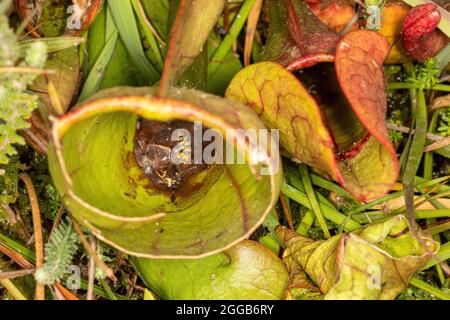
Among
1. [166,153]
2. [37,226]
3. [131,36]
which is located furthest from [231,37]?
[37,226]

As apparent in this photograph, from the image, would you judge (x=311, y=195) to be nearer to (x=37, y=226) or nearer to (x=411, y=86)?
(x=411, y=86)

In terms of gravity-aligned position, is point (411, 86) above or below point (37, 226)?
above

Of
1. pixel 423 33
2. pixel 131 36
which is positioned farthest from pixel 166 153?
pixel 423 33

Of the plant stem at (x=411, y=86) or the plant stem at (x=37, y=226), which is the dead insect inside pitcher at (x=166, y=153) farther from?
the plant stem at (x=411, y=86)

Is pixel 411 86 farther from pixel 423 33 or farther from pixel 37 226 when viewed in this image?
pixel 37 226

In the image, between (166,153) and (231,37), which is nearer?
(166,153)

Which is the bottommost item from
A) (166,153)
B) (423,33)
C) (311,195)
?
(311,195)

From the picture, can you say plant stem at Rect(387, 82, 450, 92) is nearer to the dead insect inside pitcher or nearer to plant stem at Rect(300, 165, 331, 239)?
plant stem at Rect(300, 165, 331, 239)

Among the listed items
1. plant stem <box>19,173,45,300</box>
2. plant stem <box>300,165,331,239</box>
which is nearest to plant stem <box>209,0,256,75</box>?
plant stem <box>300,165,331,239</box>

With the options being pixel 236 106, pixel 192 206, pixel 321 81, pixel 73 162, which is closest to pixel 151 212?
pixel 192 206

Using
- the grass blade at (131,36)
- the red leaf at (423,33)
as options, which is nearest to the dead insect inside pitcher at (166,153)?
the grass blade at (131,36)
